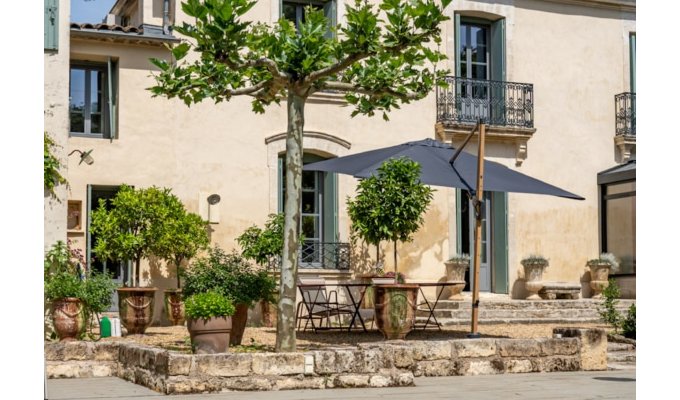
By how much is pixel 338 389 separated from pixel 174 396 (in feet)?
4.45

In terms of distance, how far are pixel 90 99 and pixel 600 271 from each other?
338 inches

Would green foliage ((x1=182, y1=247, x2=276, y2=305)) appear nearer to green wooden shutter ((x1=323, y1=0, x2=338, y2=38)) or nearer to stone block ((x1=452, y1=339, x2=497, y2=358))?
stone block ((x1=452, y1=339, x2=497, y2=358))

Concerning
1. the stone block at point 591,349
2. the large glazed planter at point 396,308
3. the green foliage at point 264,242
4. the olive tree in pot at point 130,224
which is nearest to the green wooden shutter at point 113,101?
the olive tree in pot at point 130,224

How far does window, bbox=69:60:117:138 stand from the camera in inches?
579

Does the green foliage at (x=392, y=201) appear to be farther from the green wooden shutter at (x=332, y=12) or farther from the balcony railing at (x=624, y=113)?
the balcony railing at (x=624, y=113)

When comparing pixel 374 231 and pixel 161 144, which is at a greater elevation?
pixel 161 144

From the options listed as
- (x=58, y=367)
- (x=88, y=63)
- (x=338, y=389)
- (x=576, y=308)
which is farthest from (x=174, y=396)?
(x=576, y=308)

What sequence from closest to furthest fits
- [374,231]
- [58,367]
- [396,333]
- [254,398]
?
[254,398] < [58,367] < [396,333] < [374,231]

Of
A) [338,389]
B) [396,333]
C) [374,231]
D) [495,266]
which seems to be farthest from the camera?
[495,266]

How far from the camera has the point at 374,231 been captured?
14578 mm

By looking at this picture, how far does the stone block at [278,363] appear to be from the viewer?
838 cm

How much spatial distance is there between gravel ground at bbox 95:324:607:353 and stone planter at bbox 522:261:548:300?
2224 millimetres

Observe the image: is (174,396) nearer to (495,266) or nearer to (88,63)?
(88,63)

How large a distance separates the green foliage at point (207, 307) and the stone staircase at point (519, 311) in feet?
18.3
